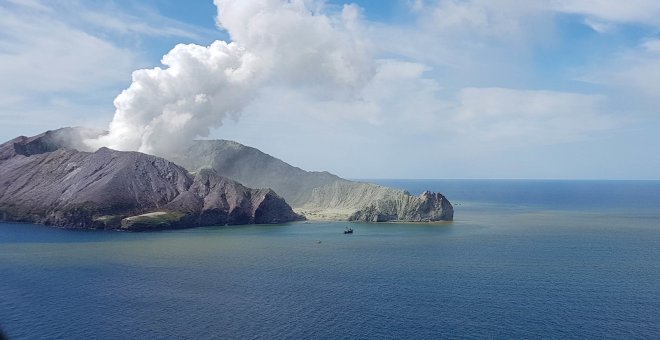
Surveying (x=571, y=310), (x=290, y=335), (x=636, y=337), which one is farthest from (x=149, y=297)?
(x=636, y=337)

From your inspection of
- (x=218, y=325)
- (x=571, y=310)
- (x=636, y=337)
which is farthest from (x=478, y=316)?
(x=218, y=325)

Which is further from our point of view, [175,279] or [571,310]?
[175,279]

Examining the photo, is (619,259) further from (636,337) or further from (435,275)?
(636,337)

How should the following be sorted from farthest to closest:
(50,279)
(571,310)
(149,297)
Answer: (50,279)
(149,297)
(571,310)

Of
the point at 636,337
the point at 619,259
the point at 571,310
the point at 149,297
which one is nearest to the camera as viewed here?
the point at 636,337

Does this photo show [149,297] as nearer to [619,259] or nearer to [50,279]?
[50,279]

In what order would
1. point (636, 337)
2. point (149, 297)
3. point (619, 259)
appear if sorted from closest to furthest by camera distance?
point (636, 337)
point (149, 297)
point (619, 259)
